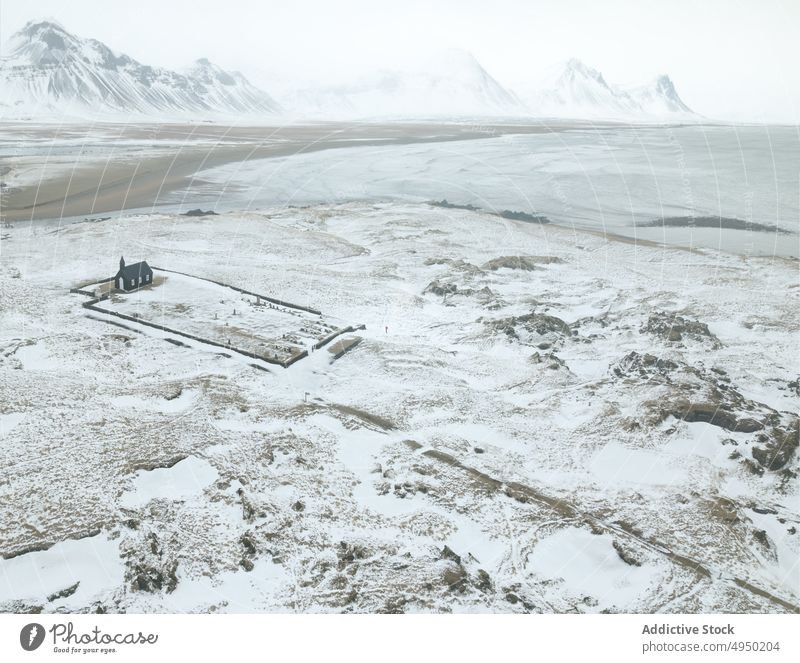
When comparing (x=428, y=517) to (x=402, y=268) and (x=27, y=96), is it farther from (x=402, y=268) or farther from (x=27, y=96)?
(x=27, y=96)

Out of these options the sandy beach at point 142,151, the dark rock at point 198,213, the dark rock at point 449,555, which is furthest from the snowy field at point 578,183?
the dark rock at point 449,555

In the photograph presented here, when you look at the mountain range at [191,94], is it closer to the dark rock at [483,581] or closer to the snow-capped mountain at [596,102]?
the snow-capped mountain at [596,102]

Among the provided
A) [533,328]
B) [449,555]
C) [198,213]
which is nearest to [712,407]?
[533,328]

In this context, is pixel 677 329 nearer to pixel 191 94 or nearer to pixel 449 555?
pixel 449 555

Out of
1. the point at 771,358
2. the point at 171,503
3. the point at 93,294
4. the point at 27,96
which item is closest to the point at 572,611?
the point at 171,503

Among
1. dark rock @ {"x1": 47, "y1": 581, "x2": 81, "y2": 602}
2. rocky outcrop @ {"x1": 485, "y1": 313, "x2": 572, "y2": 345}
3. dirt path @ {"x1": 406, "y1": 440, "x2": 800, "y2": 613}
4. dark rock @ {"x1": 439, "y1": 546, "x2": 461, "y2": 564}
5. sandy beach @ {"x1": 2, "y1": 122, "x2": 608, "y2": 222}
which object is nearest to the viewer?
dark rock @ {"x1": 47, "y1": 581, "x2": 81, "y2": 602}

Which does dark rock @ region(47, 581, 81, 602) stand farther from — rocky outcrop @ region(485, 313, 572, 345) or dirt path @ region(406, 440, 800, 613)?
rocky outcrop @ region(485, 313, 572, 345)

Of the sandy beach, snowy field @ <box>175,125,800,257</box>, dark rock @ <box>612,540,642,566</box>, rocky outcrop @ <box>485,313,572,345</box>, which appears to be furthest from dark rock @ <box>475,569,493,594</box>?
the sandy beach
